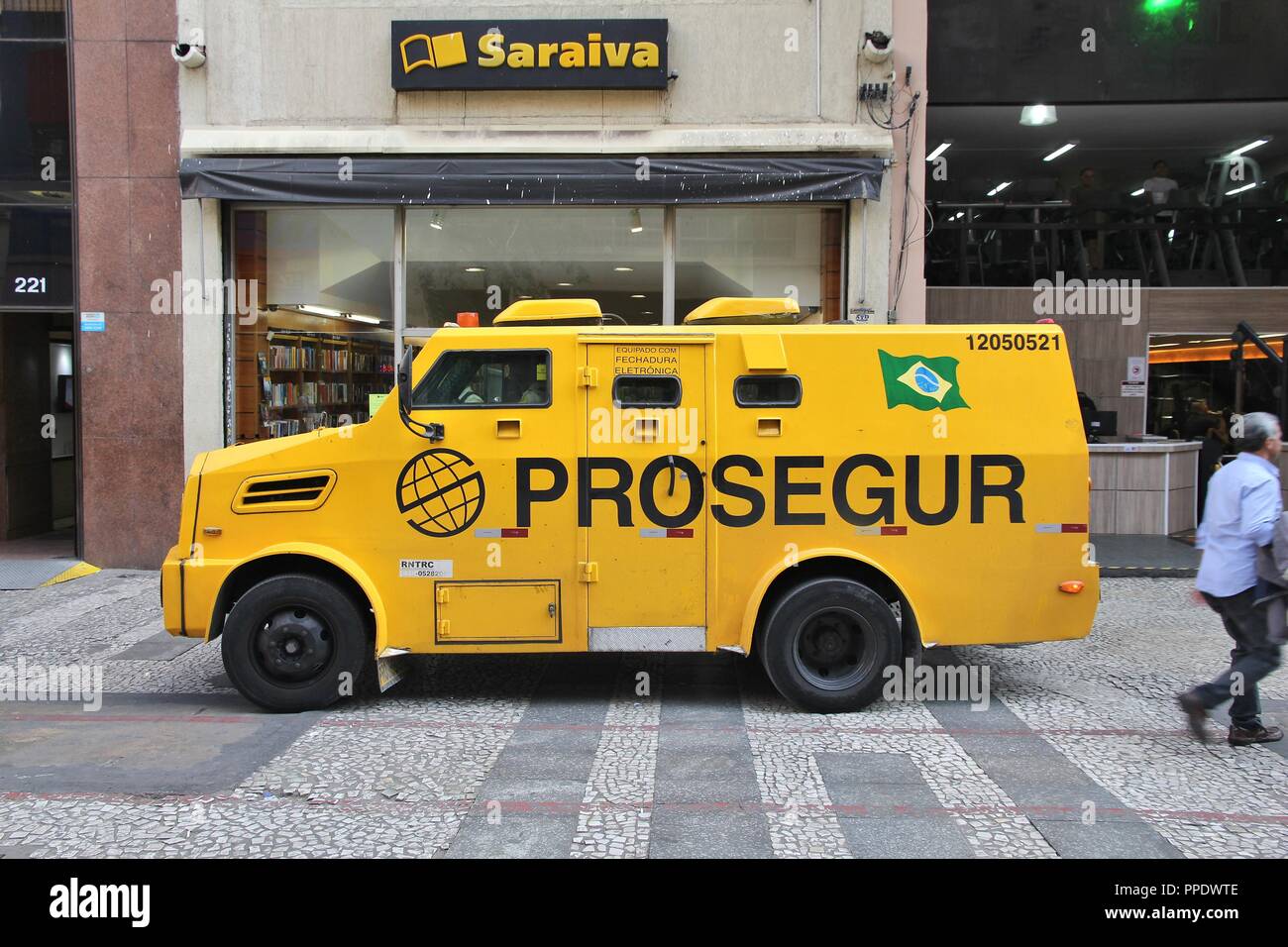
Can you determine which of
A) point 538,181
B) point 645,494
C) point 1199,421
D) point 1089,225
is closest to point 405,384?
point 645,494

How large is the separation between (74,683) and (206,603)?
1.80 meters

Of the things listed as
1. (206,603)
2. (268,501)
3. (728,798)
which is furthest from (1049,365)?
(206,603)

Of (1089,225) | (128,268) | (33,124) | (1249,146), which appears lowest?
(128,268)

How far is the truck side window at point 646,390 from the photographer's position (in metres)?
6.54

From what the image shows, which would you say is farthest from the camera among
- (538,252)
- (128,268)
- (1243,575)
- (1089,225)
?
(1089,225)

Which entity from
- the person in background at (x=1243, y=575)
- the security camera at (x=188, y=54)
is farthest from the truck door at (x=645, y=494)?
the security camera at (x=188, y=54)

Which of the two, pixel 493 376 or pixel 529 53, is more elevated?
pixel 529 53

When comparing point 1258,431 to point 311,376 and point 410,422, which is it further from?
point 311,376

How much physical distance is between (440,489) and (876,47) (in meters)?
7.94

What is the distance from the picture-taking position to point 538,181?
11.4 m

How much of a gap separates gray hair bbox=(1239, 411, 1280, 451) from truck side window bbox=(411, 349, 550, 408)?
4261 mm

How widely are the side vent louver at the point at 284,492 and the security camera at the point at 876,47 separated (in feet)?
27.0

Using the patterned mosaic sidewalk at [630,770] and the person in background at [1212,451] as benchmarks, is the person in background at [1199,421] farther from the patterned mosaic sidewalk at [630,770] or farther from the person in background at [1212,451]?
the patterned mosaic sidewalk at [630,770]

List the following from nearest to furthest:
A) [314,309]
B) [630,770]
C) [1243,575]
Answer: [630,770], [1243,575], [314,309]
